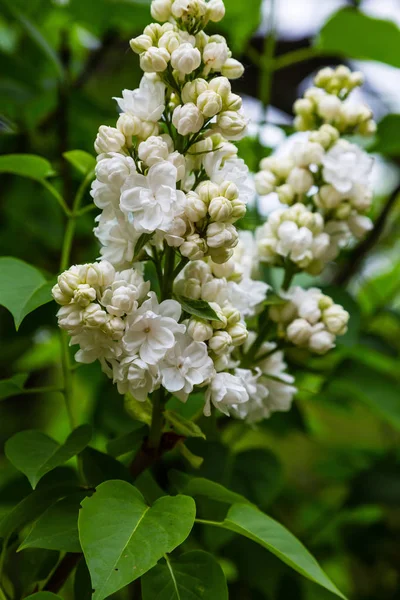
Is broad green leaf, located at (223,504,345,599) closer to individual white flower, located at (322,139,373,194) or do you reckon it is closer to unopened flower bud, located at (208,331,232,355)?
unopened flower bud, located at (208,331,232,355)

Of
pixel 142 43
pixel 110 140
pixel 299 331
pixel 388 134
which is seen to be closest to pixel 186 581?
pixel 299 331

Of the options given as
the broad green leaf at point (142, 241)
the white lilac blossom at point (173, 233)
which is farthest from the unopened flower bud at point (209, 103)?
the broad green leaf at point (142, 241)

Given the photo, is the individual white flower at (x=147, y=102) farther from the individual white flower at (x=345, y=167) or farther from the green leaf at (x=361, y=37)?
the green leaf at (x=361, y=37)

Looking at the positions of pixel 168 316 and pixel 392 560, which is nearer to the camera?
pixel 168 316

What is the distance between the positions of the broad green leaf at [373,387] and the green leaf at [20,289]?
1.98ft

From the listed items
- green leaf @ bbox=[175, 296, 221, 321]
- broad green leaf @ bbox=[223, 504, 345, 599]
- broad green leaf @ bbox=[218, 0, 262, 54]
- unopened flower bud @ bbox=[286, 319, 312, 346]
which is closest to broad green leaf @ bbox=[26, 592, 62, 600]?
broad green leaf @ bbox=[223, 504, 345, 599]

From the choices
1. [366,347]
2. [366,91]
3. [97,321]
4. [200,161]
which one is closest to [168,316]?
[97,321]

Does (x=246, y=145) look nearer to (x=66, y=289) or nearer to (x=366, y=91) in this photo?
(x=66, y=289)

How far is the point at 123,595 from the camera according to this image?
3.91 feet

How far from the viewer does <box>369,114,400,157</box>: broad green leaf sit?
1.25 meters

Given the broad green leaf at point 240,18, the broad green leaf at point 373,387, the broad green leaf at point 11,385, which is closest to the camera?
the broad green leaf at point 11,385

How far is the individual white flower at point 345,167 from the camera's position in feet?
2.82

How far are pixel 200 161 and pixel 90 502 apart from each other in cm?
36

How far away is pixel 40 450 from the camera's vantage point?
697 millimetres
